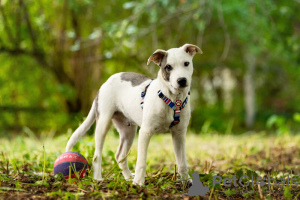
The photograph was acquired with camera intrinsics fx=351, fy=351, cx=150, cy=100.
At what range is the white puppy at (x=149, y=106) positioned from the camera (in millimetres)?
3404

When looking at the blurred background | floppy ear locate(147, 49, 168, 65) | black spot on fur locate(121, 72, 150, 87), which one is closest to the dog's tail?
black spot on fur locate(121, 72, 150, 87)

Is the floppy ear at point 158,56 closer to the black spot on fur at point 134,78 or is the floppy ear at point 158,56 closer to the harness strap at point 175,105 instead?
the harness strap at point 175,105

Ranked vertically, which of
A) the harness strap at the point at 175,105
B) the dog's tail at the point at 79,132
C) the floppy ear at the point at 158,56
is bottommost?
the dog's tail at the point at 79,132

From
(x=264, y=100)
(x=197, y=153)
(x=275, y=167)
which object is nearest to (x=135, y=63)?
(x=197, y=153)

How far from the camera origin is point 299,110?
1894cm

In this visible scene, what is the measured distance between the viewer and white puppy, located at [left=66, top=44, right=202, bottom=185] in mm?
3404

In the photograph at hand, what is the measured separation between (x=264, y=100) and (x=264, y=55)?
19.8 ft

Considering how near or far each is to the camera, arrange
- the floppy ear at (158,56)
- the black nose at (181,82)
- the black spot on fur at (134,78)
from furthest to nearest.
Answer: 1. the black spot on fur at (134,78)
2. the floppy ear at (158,56)
3. the black nose at (181,82)

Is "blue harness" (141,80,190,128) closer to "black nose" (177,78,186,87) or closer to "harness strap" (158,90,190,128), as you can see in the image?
"harness strap" (158,90,190,128)

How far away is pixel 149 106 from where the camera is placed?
3.49m

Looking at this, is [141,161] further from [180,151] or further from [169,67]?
[169,67]

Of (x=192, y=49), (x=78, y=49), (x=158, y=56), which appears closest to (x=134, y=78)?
(x=158, y=56)

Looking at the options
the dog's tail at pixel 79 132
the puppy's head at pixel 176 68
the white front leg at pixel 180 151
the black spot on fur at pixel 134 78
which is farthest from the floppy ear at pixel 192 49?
the dog's tail at pixel 79 132

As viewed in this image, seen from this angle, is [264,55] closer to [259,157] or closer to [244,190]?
[259,157]
